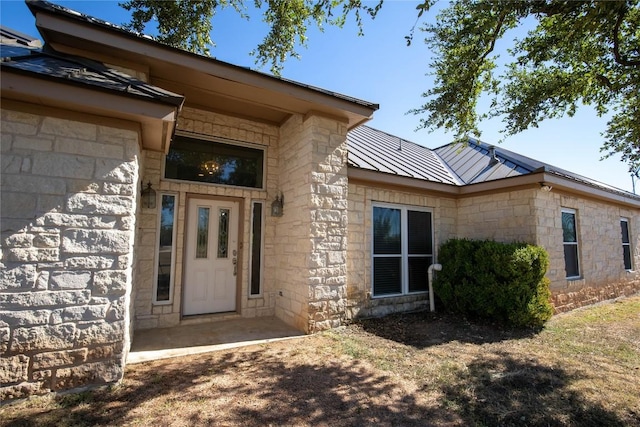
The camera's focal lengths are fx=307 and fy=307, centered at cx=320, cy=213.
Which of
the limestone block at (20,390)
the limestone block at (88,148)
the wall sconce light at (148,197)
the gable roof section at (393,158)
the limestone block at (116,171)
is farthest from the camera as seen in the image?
the gable roof section at (393,158)

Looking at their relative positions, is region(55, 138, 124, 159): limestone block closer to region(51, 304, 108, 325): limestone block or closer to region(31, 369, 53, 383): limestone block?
region(51, 304, 108, 325): limestone block

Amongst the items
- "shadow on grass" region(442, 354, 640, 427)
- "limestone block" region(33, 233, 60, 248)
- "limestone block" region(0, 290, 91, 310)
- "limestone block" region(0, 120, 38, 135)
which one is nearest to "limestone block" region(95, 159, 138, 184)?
"limestone block" region(0, 120, 38, 135)

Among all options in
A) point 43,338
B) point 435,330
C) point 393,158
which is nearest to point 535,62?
point 393,158

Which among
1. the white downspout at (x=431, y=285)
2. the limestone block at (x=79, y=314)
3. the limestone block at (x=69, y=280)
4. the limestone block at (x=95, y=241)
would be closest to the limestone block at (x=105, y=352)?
the limestone block at (x=79, y=314)

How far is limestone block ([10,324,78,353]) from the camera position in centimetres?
273

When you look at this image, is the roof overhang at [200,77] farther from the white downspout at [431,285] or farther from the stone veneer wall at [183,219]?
the white downspout at [431,285]

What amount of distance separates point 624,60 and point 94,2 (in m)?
8.57

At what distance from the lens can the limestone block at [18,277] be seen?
2.72m

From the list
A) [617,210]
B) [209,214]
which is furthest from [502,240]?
[209,214]

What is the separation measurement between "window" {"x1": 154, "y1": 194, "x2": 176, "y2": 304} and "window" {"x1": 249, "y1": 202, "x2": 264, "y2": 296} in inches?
53.2

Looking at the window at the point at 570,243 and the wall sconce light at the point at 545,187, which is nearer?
the wall sconce light at the point at 545,187

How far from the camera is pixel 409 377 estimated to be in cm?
343

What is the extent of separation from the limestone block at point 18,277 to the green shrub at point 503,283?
6.33 metres

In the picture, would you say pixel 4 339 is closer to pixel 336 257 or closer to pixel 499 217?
pixel 336 257
